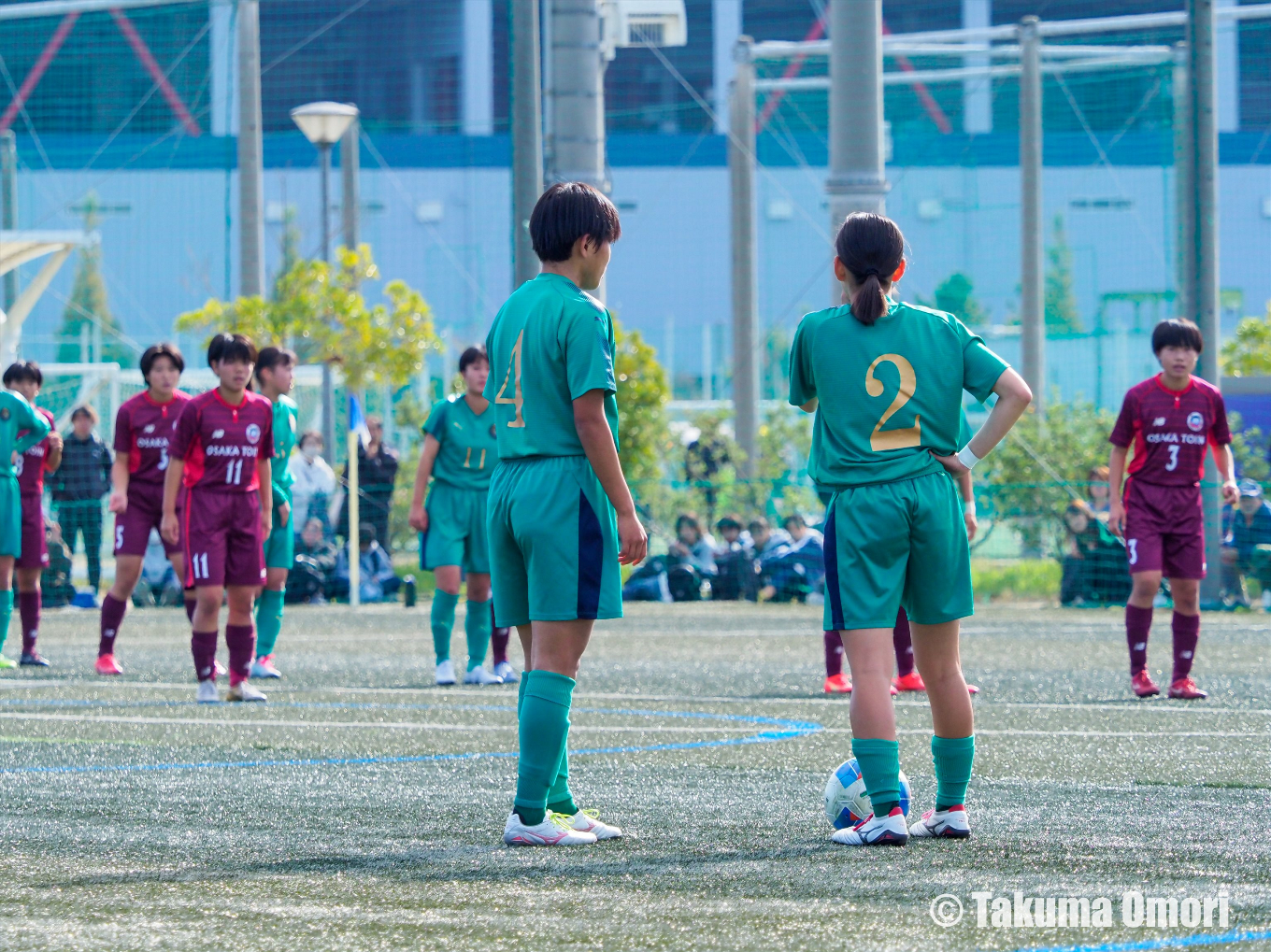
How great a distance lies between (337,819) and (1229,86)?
30.9 m

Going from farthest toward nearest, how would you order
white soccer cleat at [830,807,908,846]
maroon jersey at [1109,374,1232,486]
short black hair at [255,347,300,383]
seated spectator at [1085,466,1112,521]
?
seated spectator at [1085,466,1112,521] → short black hair at [255,347,300,383] → maroon jersey at [1109,374,1232,486] → white soccer cleat at [830,807,908,846]

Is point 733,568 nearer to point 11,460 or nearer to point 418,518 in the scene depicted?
point 11,460

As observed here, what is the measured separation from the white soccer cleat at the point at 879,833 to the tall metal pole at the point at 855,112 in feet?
32.8

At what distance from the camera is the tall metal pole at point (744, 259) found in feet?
82.8

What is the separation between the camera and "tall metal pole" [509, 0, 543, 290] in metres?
14.8

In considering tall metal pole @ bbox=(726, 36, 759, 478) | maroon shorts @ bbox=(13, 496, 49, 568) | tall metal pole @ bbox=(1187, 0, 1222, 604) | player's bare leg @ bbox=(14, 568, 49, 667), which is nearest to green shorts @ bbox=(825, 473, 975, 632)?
player's bare leg @ bbox=(14, 568, 49, 667)

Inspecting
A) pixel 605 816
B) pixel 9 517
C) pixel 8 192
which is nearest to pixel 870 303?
pixel 605 816

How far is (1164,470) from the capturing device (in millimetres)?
9781

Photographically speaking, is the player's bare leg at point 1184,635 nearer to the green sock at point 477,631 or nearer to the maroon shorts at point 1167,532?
the maroon shorts at point 1167,532

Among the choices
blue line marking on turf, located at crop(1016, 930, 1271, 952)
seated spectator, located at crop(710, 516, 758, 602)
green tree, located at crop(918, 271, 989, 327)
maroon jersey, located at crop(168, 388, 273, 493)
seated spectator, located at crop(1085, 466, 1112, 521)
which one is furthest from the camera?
green tree, located at crop(918, 271, 989, 327)

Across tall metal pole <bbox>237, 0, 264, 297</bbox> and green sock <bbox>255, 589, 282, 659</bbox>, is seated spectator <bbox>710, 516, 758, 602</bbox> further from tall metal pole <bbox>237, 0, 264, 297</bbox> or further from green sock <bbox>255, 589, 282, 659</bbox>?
green sock <bbox>255, 589, 282, 659</bbox>

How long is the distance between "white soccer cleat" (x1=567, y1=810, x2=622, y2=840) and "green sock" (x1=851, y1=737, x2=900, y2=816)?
0.68 m

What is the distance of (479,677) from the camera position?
1104 centimetres

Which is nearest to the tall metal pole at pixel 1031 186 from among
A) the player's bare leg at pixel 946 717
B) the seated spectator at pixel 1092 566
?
the seated spectator at pixel 1092 566
